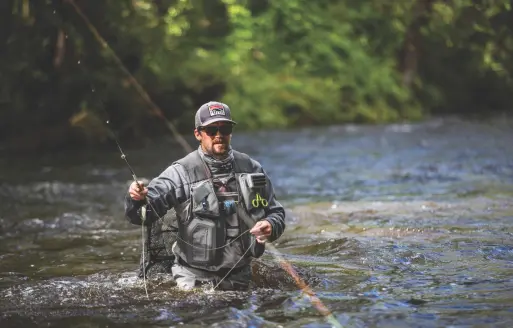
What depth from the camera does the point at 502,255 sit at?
25.0 ft

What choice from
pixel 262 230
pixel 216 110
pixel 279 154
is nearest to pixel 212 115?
pixel 216 110

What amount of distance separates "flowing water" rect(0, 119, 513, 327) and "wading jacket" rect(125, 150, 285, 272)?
338 mm

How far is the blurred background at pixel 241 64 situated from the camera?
9.75m

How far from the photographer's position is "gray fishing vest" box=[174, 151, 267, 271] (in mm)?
5938

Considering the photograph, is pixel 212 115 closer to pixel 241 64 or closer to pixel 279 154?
pixel 279 154

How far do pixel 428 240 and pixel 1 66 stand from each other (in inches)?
396

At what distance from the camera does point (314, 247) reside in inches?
345

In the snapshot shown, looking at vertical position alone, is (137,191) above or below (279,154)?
below

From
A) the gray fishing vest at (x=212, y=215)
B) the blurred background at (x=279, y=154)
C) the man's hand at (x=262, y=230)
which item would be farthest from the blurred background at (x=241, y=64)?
the man's hand at (x=262, y=230)

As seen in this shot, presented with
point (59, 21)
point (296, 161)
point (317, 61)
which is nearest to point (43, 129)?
point (296, 161)

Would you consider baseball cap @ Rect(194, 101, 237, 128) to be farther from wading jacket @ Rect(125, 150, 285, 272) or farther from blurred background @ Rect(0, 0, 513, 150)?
blurred background @ Rect(0, 0, 513, 150)

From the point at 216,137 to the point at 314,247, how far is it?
3.10m

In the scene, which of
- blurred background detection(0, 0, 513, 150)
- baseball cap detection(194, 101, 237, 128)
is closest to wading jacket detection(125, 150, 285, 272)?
baseball cap detection(194, 101, 237, 128)

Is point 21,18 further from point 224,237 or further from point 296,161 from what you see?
point 224,237
